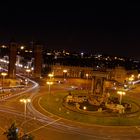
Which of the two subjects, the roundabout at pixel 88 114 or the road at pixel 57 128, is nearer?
the road at pixel 57 128

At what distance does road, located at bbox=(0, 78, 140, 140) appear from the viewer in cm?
5050

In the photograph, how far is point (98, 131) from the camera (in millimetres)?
53781

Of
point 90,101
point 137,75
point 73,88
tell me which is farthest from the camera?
point 137,75

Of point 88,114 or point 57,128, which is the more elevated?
point 88,114

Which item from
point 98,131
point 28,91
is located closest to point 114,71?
point 28,91

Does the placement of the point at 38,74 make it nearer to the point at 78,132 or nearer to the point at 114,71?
the point at 114,71

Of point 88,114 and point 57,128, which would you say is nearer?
point 57,128

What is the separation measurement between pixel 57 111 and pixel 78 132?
13339 millimetres

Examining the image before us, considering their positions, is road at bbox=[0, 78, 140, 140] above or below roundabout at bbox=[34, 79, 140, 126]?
below

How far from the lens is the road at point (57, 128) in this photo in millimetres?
50500

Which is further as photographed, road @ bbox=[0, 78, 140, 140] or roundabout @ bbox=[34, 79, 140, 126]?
roundabout @ bbox=[34, 79, 140, 126]

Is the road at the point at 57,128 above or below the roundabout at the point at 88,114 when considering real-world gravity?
below

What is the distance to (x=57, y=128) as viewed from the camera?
53969 millimetres

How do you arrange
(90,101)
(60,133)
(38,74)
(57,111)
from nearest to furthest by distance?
(60,133) < (57,111) < (90,101) < (38,74)
